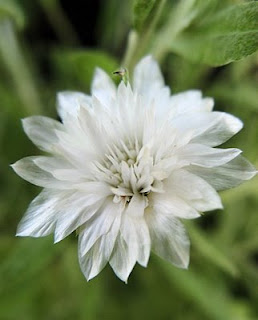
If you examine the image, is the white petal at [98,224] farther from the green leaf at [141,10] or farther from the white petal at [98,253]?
the green leaf at [141,10]

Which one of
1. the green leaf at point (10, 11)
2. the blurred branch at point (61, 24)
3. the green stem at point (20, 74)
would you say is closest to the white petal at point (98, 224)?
the green leaf at point (10, 11)

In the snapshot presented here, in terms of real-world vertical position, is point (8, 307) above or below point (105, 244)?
below

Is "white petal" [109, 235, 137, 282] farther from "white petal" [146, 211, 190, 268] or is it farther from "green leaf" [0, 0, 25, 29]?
"green leaf" [0, 0, 25, 29]

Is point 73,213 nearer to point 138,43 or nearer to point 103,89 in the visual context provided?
point 103,89

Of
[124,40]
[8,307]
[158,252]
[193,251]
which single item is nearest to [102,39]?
[124,40]

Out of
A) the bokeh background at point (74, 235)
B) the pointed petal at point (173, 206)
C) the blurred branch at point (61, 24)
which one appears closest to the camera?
the pointed petal at point (173, 206)

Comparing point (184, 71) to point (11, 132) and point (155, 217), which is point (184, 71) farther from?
point (155, 217)

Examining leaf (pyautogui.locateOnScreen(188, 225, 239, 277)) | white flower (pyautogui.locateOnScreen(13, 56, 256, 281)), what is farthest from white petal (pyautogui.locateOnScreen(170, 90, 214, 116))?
leaf (pyautogui.locateOnScreen(188, 225, 239, 277))
